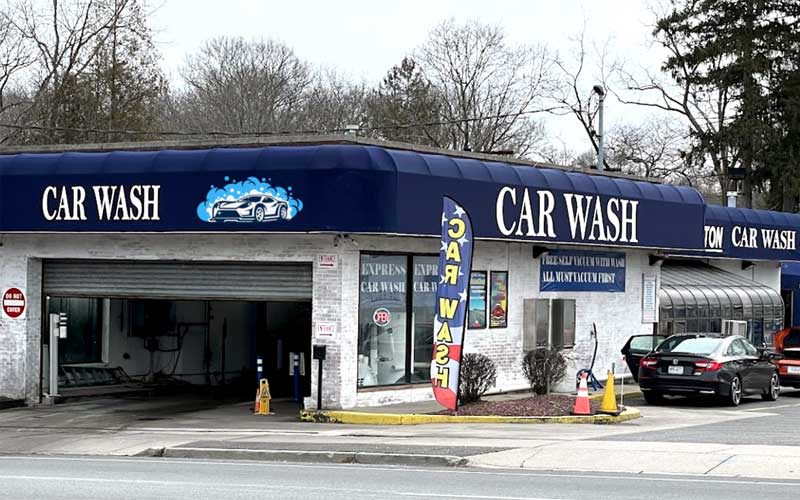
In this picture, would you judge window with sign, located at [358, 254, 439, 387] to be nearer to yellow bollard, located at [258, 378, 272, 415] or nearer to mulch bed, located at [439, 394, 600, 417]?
mulch bed, located at [439, 394, 600, 417]

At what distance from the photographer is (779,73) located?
56.9 metres

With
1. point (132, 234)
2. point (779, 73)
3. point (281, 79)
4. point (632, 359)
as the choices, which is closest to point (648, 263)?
point (632, 359)

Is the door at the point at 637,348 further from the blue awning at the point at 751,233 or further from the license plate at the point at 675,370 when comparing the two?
the blue awning at the point at 751,233

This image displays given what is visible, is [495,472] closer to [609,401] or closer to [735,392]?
[609,401]

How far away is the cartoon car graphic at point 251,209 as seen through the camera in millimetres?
23147

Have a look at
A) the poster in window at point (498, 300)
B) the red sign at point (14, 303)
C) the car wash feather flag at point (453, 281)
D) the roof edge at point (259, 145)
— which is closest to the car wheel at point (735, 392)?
the poster in window at point (498, 300)

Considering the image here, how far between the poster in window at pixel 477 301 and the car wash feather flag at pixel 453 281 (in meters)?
3.85

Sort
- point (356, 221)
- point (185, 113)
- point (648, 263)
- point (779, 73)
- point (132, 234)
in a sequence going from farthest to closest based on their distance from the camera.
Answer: point (185, 113) → point (779, 73) → point (648, 263) → point (132, 234) → point (356, 221)

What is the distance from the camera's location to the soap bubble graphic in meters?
23.0

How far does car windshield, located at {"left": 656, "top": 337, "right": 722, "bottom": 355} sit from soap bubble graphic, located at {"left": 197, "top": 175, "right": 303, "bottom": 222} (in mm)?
8870

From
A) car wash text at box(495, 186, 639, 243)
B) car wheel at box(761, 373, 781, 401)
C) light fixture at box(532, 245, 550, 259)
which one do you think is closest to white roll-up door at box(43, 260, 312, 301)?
car wash text at box(495, 186, 639, 243)

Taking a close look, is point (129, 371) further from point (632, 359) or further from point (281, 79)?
point (281, 79)

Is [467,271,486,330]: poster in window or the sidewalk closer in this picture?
the sidewalk

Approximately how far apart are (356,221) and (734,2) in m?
40.2
